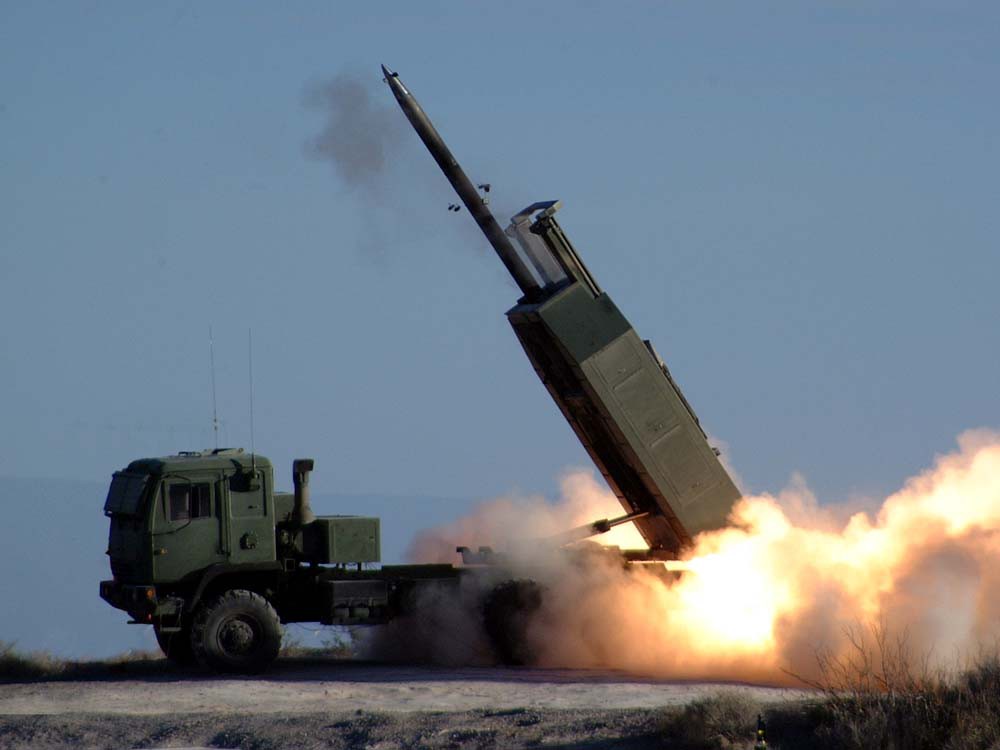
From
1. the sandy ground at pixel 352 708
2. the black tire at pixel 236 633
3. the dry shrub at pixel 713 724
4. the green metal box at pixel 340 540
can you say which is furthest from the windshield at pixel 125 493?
the dry shrub at pixel 713 724

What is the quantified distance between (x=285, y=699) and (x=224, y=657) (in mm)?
2540

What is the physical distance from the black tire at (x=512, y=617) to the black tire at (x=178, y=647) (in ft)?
13.5

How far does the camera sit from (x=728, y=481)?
24.0 m

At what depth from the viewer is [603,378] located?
23.0 m

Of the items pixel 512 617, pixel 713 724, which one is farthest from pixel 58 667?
pixel 713 724

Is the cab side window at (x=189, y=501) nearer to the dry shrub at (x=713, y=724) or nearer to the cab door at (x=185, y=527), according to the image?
the cab door at (x=185, y=527)

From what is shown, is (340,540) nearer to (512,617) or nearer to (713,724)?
(512,617)

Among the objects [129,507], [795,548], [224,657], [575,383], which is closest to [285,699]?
[224,657]

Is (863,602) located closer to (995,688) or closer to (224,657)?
(995,688)

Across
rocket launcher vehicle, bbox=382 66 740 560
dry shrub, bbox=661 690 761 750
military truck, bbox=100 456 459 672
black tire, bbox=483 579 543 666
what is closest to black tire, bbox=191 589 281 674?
military truck, bbox=100 456 459 672

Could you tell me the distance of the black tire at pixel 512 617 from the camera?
2475 cm

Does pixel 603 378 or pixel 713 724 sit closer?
pixel 713 724

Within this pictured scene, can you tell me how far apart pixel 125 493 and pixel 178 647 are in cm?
225

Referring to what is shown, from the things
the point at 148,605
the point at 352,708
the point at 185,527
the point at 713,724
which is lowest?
the point at 713,724
